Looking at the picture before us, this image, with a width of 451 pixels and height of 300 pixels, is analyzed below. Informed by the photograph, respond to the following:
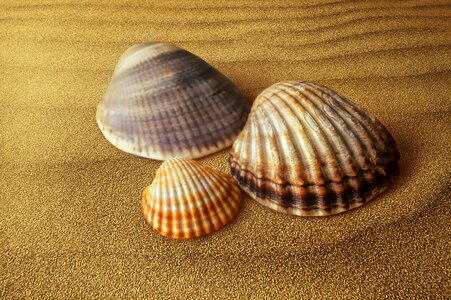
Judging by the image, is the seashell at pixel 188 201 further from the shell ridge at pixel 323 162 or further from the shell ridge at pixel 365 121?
the shell ridge at pixel 365 121

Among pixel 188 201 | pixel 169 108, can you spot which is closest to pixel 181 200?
pixel 188 201

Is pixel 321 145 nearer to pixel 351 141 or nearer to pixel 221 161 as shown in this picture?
pixel 351 141

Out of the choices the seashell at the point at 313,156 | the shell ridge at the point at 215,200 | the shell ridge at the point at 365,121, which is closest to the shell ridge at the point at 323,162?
the seashell at the point at 313,156

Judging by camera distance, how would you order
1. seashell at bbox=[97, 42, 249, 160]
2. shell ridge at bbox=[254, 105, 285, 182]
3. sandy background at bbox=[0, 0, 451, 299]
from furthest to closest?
seashell at bbox=[97, 42, 249, 160] → shell ridge at bbox=[254, 105, 285, 182] → sandy background at bbox=[0, 0, 451, 299]

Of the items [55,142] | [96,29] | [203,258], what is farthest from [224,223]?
[96,29]

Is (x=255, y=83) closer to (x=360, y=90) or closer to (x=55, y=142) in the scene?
(x=360, y=90)

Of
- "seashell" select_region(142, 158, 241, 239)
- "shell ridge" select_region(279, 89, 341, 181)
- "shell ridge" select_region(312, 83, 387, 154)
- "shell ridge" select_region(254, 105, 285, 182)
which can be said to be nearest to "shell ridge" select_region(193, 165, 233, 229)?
"seashell" select_region(142, 158, 241, 239)

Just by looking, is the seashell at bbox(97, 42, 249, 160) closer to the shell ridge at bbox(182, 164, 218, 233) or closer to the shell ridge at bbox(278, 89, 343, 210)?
the shell ridge at bbox(182, 164, 218, 233)
